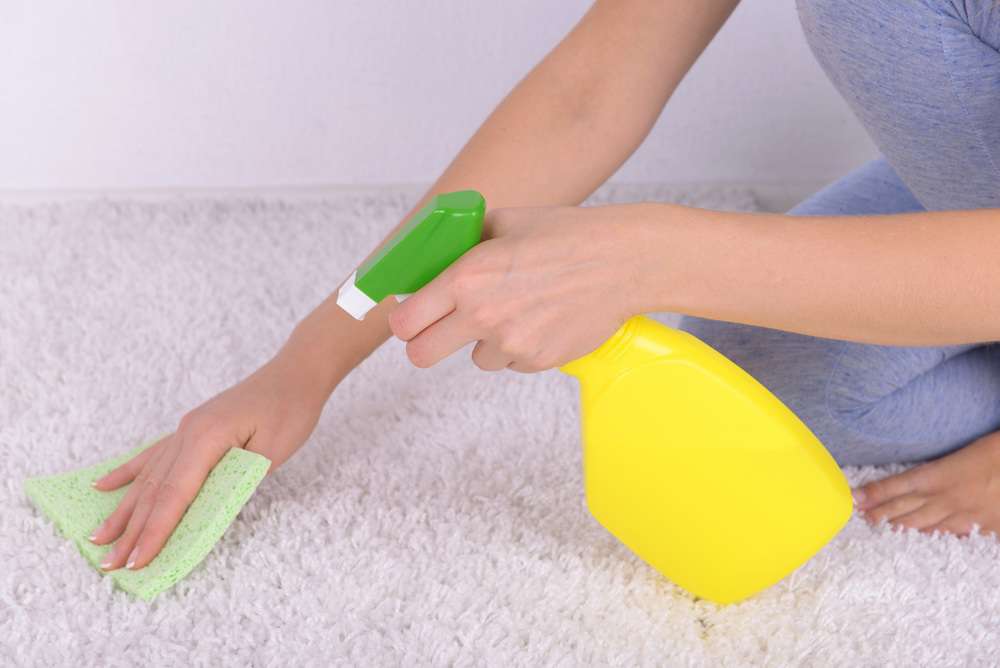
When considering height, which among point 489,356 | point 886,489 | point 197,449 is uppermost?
point 489,356

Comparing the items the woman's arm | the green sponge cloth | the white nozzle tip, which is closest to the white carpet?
the green sponge cloth

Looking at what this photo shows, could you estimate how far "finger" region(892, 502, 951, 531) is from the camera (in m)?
1.01

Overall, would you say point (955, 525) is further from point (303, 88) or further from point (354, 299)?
point (303, 88)

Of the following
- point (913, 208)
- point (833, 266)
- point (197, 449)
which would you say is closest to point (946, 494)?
point (913, 208)

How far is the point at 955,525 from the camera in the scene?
101cm

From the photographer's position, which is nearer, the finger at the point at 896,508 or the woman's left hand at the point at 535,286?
the woman's left hand at the point at 535,286

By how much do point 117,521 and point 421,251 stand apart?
1.15 feet

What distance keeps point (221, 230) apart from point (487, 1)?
43 cm

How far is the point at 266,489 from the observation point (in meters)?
0.98

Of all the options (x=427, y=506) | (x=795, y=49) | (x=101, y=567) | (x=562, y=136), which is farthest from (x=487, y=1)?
(x=101, y=567)

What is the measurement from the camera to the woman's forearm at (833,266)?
729 millimetres

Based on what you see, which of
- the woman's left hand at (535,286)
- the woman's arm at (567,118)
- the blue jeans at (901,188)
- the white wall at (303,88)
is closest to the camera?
the woman's left hand at (535,286)

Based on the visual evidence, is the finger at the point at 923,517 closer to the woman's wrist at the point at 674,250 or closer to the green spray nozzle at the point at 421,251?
the woman's wrist at the point at 674,250

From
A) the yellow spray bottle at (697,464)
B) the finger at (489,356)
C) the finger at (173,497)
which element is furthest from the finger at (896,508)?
the finger at (173,497)
